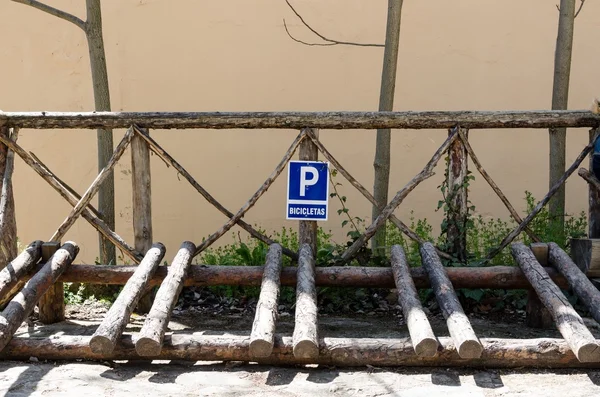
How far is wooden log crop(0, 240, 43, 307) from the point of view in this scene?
479cm

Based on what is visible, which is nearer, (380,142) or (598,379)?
(598,379)

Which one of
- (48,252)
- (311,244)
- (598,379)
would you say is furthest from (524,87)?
(48,252)

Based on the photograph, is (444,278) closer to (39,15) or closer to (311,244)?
(311,244)

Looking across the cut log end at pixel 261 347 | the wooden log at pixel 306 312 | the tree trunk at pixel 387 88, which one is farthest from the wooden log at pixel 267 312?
the tree trunk at pixel 387 88

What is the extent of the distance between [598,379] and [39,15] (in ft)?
20.0

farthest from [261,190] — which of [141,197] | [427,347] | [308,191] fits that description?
[427,347]

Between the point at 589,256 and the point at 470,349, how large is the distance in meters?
1.63

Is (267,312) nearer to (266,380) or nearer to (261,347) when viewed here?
(261,347)

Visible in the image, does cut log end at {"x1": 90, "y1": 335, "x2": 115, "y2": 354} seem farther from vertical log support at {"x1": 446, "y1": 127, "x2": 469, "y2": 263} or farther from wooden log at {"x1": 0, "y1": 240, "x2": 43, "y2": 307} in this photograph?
vertical log support at {"x1": 446, "y1": 127, "x2": 469, "y2": 263}

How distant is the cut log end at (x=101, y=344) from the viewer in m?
4.04

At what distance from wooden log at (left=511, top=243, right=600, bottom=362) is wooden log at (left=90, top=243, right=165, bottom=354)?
89.5 inches

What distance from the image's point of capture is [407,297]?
457 centimetres

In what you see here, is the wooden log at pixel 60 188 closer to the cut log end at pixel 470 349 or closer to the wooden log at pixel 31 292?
the wooden log at pixel 31 292

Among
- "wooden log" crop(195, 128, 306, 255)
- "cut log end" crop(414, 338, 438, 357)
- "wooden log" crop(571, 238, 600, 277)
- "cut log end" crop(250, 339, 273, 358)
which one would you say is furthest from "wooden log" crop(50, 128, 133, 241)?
"wooden log" crop(571, 238, 600, 277)
